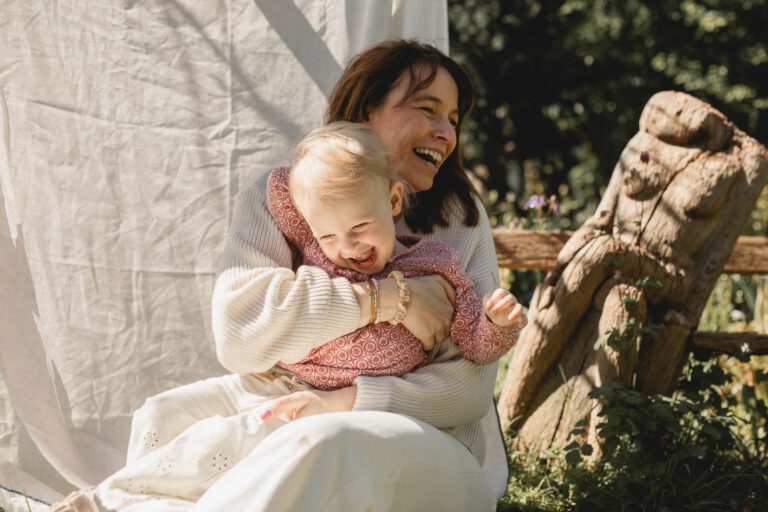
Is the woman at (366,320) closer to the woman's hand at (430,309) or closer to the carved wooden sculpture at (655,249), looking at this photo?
the woman's hand at (430,309)

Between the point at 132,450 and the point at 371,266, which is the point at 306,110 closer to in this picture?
the point at 371,266

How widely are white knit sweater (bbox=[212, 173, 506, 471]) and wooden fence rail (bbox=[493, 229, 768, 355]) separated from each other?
1379 mm

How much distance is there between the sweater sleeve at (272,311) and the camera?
7.57 ft

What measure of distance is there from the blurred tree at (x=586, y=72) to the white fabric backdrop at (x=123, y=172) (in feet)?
26.1

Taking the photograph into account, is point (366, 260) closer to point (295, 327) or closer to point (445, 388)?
point (295, 327)

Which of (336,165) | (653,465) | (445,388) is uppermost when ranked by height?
(336,165)

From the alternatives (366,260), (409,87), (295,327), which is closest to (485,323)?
(366,260)

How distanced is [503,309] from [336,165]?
1.64 feet

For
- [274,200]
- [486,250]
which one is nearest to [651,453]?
[486,250]

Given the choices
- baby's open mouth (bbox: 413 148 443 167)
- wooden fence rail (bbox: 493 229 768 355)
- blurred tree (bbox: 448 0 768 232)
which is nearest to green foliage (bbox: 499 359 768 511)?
wooden fence rail (bbox: 493 229 768 355)

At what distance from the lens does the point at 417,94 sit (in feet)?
9.02

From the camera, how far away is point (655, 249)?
3.59 meters

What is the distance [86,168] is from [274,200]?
980mm

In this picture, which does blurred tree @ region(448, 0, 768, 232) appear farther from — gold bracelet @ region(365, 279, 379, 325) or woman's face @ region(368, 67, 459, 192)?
gold bracelet @ region(365, 279, 379, 325)
